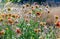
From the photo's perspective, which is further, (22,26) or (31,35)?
(22,26)

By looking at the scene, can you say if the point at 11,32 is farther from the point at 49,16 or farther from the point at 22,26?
the point at 49,16

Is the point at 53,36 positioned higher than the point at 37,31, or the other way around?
the point at 37,31

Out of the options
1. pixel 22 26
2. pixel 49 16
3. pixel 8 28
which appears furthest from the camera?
pixel 49 16

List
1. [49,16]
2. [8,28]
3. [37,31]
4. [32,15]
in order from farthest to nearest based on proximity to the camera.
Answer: [49,16], [32,15], [8,28], [37,31]

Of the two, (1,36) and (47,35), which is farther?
(47,35)

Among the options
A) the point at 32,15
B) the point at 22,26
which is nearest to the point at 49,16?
the point at 32,15

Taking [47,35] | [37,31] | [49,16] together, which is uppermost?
[37,31]

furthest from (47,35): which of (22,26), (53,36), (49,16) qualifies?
(49,16)

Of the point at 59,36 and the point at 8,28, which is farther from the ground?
the point at 8,28

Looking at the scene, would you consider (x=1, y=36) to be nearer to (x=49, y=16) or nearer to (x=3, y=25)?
(x=3, y=25)
